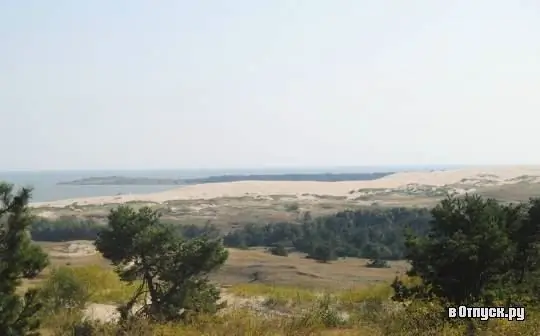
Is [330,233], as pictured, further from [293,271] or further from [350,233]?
[293,271]

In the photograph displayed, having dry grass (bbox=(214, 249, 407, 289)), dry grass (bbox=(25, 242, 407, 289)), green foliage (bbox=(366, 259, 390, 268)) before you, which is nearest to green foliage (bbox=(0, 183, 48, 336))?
dry grass (bbox=(25, 242, 407, 289))

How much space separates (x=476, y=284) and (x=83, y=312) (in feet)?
46.7

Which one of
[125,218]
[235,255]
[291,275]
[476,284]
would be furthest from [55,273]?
[235,255]

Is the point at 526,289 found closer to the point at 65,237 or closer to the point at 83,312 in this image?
the point at 83,312

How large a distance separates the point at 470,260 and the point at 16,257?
34.5 feet

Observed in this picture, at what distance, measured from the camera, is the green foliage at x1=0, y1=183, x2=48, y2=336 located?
14.1 m

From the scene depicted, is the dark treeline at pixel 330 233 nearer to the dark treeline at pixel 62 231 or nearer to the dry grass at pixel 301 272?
the dark treeline at pixel 62 231

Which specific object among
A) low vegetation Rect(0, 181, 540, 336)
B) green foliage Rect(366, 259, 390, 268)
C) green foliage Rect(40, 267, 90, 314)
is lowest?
green foliage Rect(366, 259, 390, 268)

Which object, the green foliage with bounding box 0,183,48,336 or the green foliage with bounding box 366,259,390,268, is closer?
the green foliage with bounding box 0,183,48,336

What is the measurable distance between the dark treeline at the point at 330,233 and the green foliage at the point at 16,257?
127 feet

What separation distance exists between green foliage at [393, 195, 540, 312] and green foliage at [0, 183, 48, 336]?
29.5 ft

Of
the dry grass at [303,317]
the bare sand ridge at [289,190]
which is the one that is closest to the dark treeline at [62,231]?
the dry grass at [303,317]

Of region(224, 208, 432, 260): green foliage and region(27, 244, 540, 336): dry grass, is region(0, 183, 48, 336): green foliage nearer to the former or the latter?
region(27, 244, 540, 336): dry grass

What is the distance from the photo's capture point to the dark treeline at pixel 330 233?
181 feet
